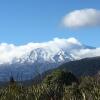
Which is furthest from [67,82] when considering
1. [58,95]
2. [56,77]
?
[58,95]

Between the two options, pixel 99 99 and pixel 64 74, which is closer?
pixel 99 99

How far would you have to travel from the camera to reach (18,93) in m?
38.7

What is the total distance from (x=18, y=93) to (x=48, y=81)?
177ft

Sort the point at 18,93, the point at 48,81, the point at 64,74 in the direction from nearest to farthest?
1. the point at 18,93
2. the point at 48,81
3. the point at 64,74

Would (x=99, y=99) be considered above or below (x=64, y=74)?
below

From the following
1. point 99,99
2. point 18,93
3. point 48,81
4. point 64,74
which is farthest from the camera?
point 64,74

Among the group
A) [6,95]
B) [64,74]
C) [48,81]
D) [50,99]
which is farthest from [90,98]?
[64,74]

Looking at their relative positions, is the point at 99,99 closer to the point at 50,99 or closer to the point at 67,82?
the point at 50,99

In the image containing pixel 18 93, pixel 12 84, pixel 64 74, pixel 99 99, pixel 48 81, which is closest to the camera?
pixel 99 99

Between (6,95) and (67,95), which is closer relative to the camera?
(6,95)

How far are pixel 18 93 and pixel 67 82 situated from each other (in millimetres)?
58396

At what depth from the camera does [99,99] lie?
35.3m

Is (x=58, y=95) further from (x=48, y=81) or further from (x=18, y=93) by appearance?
(x=48, y=81)

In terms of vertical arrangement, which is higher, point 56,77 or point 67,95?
point 56,77
